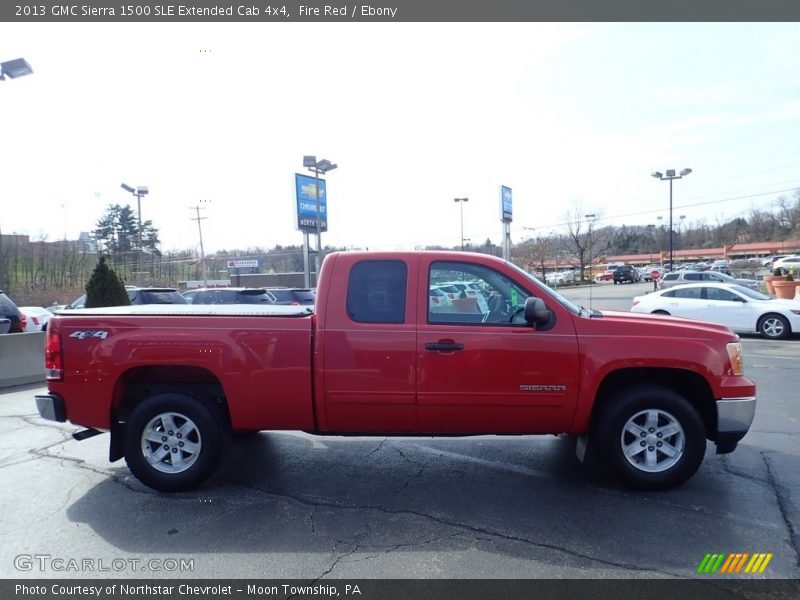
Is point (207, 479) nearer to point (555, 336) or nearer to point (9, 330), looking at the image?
point (555, 336)

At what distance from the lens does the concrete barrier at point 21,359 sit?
10625 millimetres

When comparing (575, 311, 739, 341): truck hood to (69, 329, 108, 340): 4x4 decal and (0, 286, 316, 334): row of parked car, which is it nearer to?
(69, 329, 108, 340): 4x4 decal

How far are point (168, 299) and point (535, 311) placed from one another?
12.9m

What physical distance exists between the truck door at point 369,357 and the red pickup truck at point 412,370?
0.04ft

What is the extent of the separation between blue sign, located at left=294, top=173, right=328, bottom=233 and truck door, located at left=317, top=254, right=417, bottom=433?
22.0 metres

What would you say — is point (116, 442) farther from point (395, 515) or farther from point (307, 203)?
point (307, 203)

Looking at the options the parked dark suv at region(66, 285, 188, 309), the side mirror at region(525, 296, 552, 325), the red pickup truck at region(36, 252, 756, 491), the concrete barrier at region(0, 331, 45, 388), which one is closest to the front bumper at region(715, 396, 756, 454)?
the red pickup truck at region(36, 252, 756, 491)

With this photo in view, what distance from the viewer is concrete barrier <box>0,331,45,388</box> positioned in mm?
10625

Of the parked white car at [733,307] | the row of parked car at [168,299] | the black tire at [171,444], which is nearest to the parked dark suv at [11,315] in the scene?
the row of parked car at [168,299]

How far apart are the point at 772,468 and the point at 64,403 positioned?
6337 millimetres

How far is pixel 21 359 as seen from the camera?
35.8 ft

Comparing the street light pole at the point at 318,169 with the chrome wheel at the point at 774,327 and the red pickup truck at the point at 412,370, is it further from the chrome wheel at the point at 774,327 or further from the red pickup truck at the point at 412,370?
the red pickup truck at the point at 412,370

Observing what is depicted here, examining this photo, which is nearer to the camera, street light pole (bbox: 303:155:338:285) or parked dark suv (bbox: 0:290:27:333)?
parked dark suv (bbox: 0:290:27:333)

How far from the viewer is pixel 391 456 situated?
5.66 m
